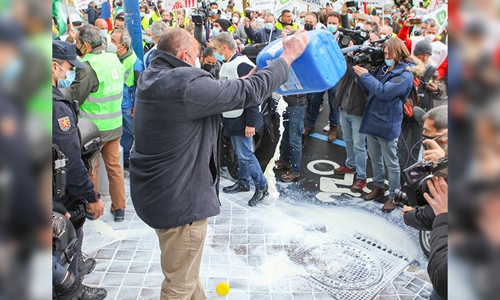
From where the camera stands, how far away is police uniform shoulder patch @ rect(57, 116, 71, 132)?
3006mm

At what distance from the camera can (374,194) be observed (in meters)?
5.66

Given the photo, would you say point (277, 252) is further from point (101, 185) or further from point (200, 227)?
point (101, 185)

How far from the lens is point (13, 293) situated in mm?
495

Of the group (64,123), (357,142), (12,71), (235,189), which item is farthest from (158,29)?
(12,71)

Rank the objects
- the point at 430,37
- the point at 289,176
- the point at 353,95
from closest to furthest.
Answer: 1. the point at 353,95
2. the point at 289,176
3. the point at 430,37

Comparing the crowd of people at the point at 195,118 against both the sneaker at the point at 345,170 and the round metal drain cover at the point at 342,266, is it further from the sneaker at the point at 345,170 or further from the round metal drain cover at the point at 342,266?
the round metal drain cover at the point at 342,266

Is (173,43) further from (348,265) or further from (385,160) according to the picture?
(385,160)

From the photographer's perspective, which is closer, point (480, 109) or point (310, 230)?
point (480, 109)

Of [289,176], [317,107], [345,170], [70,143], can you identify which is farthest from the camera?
[317,107]

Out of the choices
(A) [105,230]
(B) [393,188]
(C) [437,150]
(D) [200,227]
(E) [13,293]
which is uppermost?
(E) [13,293]

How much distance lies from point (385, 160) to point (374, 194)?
55 cm

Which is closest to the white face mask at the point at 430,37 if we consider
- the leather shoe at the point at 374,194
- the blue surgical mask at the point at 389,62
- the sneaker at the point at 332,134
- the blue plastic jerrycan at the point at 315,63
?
the sneaker at the point at 332,134

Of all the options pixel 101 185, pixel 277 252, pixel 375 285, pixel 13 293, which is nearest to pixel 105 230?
pixel 101 185

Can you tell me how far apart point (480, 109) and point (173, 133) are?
2373mm
